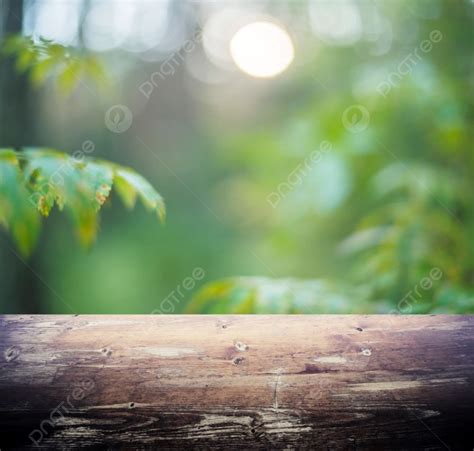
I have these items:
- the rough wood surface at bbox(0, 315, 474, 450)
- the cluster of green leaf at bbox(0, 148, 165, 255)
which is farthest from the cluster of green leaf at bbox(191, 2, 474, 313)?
the cluster of green leaf at bbox(0, 148, 165, 255)

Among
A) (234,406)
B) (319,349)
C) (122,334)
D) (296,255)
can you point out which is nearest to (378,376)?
(319,349)

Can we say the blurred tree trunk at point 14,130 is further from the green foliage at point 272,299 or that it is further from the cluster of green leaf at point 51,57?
the green foliage at point 272,299

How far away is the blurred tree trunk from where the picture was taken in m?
2.56

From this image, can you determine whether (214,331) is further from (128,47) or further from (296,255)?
(128,47)

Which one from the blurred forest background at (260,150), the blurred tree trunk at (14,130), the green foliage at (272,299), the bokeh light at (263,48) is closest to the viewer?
the green foliage at (272,299)

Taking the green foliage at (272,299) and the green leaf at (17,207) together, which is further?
the green foliage at (272,299)

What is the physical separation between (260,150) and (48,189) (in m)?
2.04

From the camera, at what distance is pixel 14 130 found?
284cm

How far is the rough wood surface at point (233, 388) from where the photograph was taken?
82cm

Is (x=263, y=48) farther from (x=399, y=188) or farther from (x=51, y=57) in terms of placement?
(x=51, y=57)

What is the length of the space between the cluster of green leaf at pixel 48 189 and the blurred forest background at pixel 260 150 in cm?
37

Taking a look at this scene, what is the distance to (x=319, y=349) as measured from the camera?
934 mm

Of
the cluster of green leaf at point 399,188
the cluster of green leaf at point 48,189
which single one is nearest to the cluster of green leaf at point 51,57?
the cluster of green leaf at point 48,189

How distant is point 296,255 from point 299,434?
220cm
